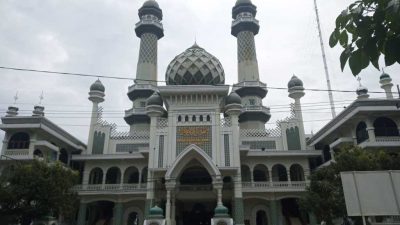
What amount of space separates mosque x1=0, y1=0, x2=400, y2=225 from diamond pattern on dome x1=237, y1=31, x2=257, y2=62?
7.41 m

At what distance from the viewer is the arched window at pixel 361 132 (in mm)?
25188

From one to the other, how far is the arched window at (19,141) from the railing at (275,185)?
18.3 meters

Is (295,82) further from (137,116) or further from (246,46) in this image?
(137,116)

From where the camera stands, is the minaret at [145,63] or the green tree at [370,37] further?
the minaret at [145,63]

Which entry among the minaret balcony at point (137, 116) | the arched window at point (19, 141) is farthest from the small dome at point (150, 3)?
the arched window at point (19, 141)

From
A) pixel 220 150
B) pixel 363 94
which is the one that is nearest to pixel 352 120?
pixel 363 94

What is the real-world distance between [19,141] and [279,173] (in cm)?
2315

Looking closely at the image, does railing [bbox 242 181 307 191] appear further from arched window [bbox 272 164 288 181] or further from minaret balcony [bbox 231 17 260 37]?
minaret balcony [bbox 231 17 260 37]

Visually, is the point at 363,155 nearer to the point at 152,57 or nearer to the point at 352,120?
the point at 352,120

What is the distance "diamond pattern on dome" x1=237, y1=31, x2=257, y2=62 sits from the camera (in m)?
41.5

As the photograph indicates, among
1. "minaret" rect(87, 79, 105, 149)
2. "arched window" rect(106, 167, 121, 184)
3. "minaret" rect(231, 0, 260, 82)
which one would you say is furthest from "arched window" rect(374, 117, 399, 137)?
"minaret" rect(87, 79, 105, 149)

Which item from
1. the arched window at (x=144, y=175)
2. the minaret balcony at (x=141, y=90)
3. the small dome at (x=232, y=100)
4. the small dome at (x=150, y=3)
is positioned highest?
the small dome at (x=150, y=3)

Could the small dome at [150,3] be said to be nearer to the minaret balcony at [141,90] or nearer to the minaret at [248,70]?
the minaret at [248,70]

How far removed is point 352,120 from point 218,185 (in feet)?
36.8
